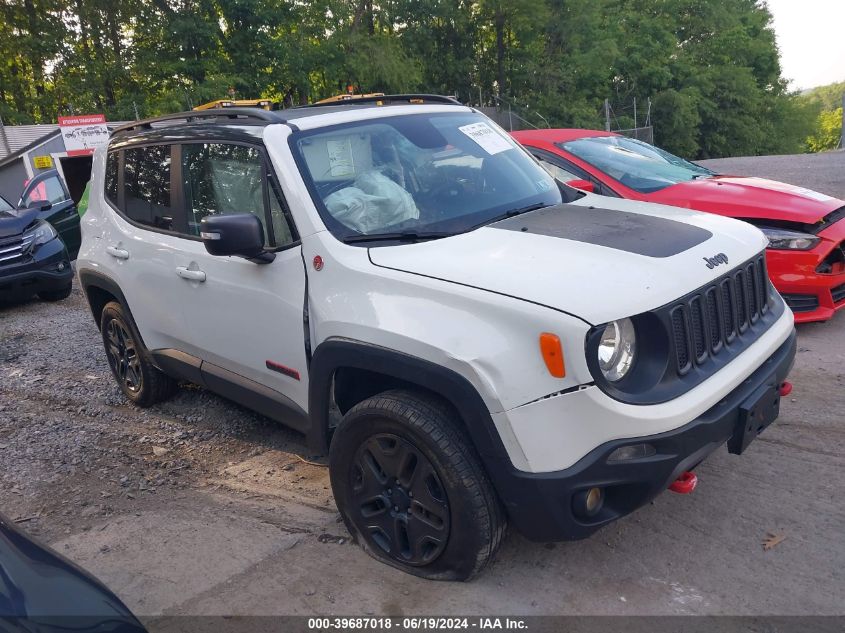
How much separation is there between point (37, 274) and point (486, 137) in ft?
22.6

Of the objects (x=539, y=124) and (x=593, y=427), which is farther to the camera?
(x=539, y=124)

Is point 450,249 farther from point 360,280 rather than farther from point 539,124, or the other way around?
point 539,124

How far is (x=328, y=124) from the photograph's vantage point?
3.61m

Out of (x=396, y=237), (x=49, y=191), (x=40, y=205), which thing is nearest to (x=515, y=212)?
(x=396, y=237)

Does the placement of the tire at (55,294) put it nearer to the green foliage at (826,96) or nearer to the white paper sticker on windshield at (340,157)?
the white paper sticker on windshield at (340,157)

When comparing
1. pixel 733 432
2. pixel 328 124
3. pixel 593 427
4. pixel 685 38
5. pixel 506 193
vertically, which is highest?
pixel 685 38

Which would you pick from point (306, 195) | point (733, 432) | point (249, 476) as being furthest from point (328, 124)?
point (733, 432)

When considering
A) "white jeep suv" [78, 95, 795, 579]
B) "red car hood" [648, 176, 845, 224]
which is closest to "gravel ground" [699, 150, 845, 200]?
"red car hood" [648, 176, 845, 224]

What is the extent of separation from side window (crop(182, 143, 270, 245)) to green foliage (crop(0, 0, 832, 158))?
1291cm

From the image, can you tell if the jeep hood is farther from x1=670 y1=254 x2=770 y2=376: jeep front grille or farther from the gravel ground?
the gravel ground

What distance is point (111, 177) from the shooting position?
16.1 ft

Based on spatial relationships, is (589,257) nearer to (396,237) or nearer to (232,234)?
(396,237)

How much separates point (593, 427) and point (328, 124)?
202 centimetres

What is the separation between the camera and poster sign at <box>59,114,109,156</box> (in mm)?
14365
